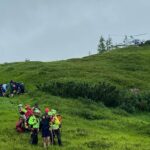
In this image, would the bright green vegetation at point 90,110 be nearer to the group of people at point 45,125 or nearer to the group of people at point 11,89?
the group of people at point 45,125

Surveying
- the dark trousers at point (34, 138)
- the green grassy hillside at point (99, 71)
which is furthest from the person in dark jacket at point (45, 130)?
the green grassy hillside at point (99, 71)

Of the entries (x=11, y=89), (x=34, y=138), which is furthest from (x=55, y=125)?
(x=11, y=89)

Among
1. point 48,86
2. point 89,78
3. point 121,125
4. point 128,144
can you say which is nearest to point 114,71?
point 89,78

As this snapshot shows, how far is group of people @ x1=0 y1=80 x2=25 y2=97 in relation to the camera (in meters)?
63.7

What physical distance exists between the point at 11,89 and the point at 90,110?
12.3m

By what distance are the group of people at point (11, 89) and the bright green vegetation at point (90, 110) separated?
134 cm

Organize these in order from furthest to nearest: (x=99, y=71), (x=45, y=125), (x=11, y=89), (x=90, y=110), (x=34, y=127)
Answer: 1. (x=99, y=71)
2. (x=11, y=89)
3. (x=90, y=110)
4. (x=34, y=127)
5. (x=45, y=125)

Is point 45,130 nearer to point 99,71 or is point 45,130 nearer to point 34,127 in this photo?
point 34,127

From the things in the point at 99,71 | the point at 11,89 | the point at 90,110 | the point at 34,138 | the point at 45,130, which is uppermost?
the point at 99,71

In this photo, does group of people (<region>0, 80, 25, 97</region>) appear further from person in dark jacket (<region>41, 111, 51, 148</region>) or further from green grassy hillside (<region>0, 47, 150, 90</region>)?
person in dark jacket (<region>41, 111, 51, 148</region>)

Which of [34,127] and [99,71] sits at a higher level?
[99,71]

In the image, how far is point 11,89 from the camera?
64125mm

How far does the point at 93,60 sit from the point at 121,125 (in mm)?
47900

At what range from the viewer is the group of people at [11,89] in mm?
63688
